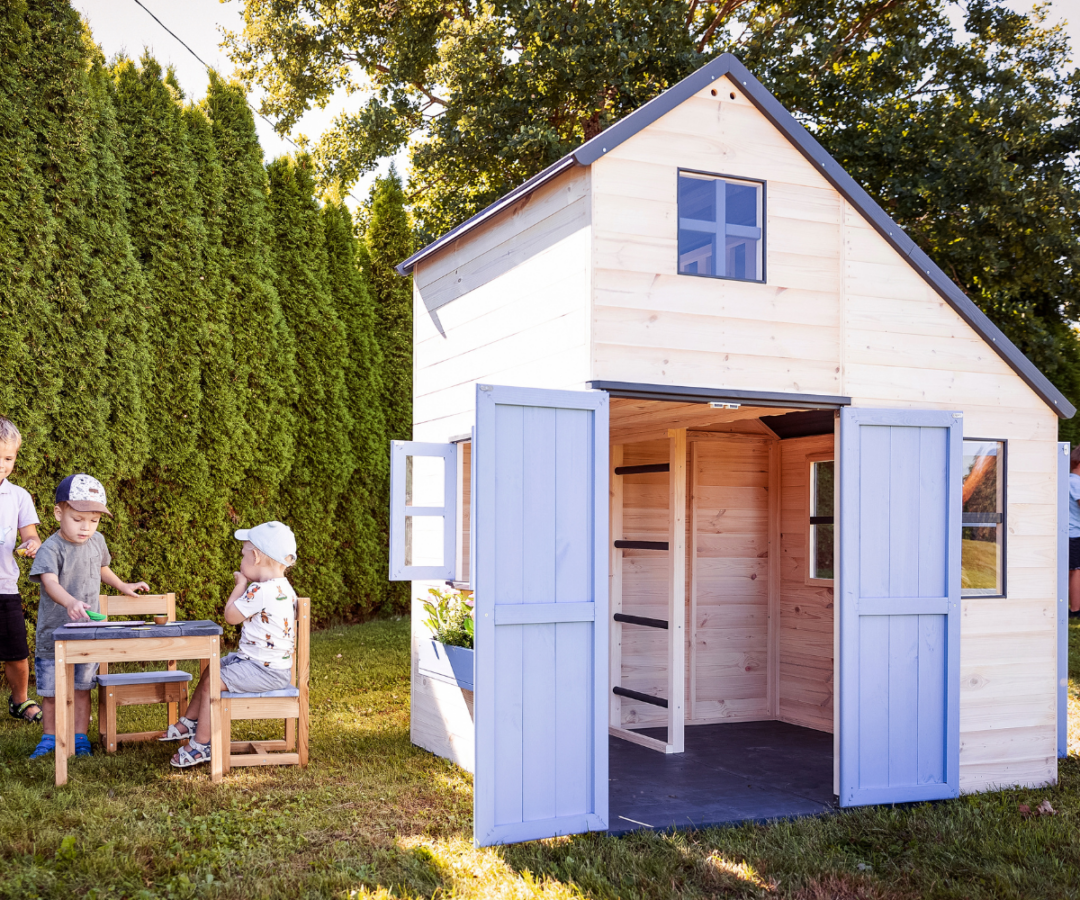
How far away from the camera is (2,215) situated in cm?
793

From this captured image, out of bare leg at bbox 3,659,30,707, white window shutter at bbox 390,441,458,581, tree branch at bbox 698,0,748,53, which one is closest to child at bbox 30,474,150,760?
bare leg at bbox 3,659,30,707

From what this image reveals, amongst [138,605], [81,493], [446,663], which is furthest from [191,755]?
[81,493]

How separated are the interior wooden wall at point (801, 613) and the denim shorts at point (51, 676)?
5.28 meters

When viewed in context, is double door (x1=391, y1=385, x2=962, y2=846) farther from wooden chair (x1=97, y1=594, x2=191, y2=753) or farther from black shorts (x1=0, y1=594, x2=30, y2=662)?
black shorts (x1=0, y1=594, x2=30, y2=662)

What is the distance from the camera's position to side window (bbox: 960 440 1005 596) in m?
6.32

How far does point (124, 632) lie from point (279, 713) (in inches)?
40.3

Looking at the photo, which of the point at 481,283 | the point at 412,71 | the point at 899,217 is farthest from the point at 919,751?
the point at 412,71

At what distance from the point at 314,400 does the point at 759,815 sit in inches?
296

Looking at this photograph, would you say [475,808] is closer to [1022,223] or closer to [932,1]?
[1022,223]

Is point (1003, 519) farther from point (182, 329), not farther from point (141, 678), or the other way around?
point (182, 329)

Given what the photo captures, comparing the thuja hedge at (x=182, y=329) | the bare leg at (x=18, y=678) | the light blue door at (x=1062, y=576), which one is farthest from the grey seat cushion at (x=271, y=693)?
the light blue door at (x=1062, y=576)

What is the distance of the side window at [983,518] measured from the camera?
6324 millimetres

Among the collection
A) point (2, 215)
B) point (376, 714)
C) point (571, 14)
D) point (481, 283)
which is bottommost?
point (376, 714)

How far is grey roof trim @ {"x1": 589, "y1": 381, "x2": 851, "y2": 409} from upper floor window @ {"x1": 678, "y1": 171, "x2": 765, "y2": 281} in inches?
26.5
